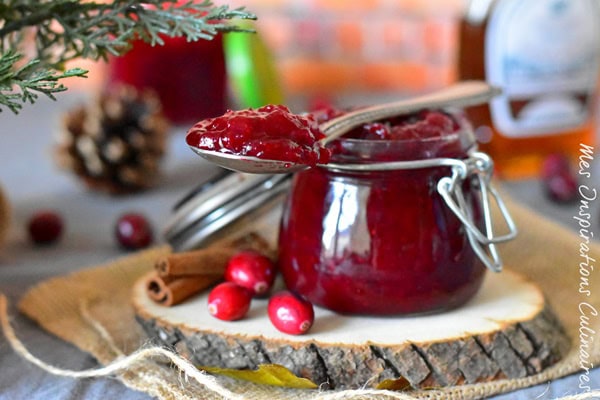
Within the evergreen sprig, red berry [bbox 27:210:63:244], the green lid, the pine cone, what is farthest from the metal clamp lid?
the green lid

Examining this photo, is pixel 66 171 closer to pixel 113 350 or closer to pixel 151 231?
pixel 151 231

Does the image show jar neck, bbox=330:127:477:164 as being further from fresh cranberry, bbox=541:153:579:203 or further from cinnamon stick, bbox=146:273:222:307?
fresh cranberry, bbox=541:153:579:203

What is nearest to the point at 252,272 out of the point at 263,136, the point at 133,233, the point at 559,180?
the point at 263,136

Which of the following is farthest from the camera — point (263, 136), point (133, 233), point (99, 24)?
point (133, 233)

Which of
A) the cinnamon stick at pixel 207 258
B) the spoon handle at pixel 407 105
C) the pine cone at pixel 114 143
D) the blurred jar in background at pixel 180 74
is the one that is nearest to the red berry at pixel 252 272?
the cinnamon stick at pixel 207 258

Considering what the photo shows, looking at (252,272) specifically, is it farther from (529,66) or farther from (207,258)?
(529,66)

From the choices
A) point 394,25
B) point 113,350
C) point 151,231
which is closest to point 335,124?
point 113,350

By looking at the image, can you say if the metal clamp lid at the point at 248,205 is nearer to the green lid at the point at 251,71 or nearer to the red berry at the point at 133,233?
the red berry at the point at 133,233
